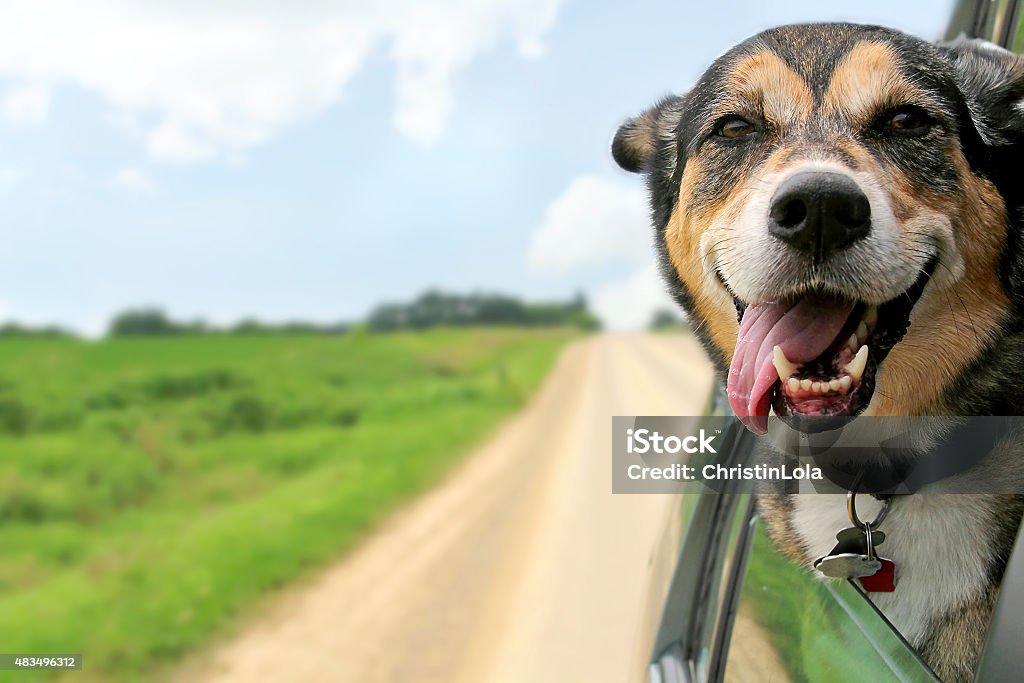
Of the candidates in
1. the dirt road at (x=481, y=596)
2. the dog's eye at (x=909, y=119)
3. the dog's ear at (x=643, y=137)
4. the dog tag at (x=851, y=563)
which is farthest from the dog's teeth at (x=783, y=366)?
the dog's ear at (x=643, y=137)

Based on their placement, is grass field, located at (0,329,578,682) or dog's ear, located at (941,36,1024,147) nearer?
dog's ear, located at (941,36,1024,147)

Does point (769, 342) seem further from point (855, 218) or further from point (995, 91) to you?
point (995, 91)

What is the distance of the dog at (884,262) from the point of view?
189cm

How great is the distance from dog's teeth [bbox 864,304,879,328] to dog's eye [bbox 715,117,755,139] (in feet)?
2.28

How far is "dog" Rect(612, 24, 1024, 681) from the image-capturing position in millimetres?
1895

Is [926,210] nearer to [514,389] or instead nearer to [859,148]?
[859,148]

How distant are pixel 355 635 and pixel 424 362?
986 inches

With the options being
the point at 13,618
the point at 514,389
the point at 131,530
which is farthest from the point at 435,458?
the point at 514,389

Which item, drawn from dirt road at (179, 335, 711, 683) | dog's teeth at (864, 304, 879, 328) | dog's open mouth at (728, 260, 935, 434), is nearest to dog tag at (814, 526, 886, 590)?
dog's open mouth at (728, 260, 935, 434)

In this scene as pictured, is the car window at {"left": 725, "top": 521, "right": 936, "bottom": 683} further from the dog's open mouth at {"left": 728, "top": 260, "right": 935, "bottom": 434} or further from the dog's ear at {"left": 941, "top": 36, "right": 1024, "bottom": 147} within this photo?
the dog's ear at {"left": 941, "top": 36, "right": 1024, "bottom": 147}

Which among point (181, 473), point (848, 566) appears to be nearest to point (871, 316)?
point (848, 566)

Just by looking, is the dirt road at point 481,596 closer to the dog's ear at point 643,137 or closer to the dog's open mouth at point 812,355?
the dog's open mouth at point 812,355

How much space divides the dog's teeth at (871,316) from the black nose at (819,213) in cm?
20

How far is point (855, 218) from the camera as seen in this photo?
6.29 feet
